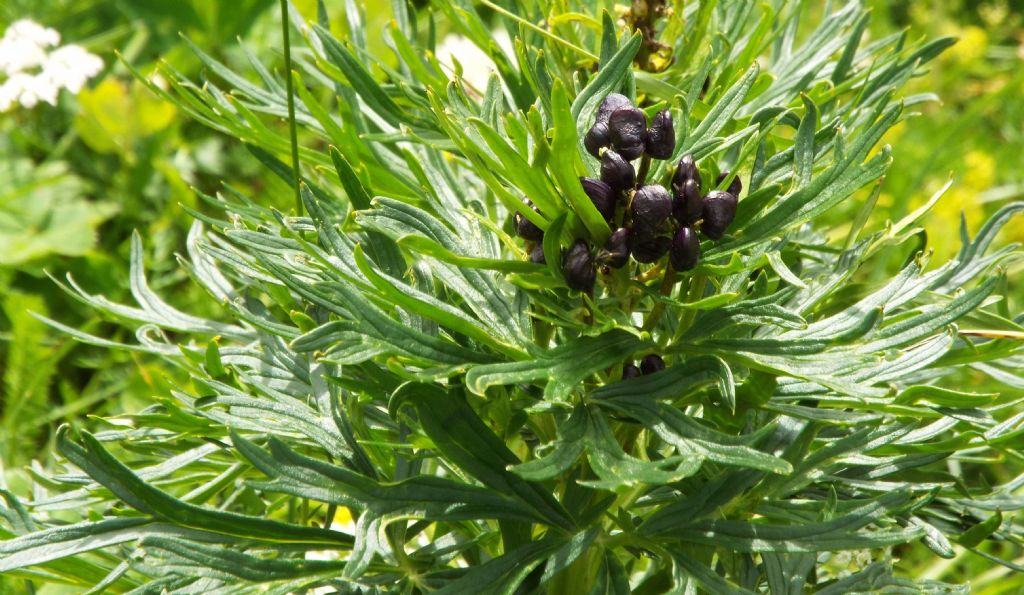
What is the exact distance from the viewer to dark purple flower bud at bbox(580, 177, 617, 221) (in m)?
0.81

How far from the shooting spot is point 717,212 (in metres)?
0.82

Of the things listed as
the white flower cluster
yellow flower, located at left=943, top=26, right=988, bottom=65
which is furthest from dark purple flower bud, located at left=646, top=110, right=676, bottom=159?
yellow flower, located at left=943, top=26, right=988, bottom=65

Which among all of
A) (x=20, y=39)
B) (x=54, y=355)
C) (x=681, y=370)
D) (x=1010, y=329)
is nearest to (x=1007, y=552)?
(x=1010, y=329)

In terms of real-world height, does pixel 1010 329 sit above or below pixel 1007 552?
above

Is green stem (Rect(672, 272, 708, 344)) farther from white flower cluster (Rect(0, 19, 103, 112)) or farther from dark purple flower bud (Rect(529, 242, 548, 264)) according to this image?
white flower cluster (Rect(0, 19, 103, 112))

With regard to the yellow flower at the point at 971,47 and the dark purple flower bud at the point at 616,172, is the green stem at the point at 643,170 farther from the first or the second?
the yellow flower at the point at 971,47

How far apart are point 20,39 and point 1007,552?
7.45 feet

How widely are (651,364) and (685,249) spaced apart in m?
0.14

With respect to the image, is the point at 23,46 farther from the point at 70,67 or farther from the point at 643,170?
the point at 643,170

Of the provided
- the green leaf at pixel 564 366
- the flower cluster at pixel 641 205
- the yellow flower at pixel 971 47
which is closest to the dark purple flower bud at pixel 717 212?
the flower cluster at pixel 641 205

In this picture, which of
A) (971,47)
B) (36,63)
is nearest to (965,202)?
(971,47)

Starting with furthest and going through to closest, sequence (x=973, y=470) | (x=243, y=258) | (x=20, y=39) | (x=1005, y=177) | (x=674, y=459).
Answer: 1. (x=1005, y=177)
2. (x=20, y=39)
3. (x=973, y=470)
4. (x=243, y=258)
5. (x=674, y=459)

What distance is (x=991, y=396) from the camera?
845 millimetres

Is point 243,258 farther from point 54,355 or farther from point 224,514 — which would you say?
point 54,355
